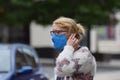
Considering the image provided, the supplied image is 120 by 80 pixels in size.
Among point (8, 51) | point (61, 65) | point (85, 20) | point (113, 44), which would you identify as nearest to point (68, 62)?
point (61, 65)

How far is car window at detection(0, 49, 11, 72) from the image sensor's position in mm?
8531

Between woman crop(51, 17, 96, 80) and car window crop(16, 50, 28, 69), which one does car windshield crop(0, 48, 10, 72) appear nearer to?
car window crop(16, 50, 28, 69)

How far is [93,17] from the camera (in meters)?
25.5

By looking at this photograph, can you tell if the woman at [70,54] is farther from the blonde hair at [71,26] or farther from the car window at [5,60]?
the car window at [5,60]

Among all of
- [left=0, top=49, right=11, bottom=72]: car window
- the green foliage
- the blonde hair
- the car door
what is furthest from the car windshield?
the green foliage

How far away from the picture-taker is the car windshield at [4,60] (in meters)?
8.52

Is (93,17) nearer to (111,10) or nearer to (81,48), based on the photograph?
(111,10)

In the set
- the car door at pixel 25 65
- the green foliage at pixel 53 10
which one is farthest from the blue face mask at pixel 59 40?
the green foliage at pixel 53 10

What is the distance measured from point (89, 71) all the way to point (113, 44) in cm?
3411

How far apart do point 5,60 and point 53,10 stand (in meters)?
17.2

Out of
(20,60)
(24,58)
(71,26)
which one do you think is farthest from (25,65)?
(71,26)

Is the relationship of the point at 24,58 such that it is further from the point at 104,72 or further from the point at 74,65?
the point at 104,72

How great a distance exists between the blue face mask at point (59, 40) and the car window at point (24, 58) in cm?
425

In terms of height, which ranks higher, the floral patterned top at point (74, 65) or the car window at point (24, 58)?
the car window at point (24, 58)
